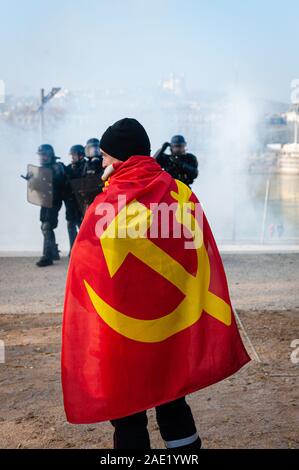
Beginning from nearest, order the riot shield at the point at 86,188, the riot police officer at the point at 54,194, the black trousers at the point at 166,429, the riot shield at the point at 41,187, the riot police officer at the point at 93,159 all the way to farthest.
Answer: the black trousers at the point at 166,429
the riot shield at the point at 86,188
the riot police officer at the point at 93,159
the riot police officer at the point at 54,194
the riot shield at the point at 41,187

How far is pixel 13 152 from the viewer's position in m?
26.4

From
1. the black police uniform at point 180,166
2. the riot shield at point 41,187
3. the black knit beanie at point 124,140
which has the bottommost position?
the riot shield at point 41,187

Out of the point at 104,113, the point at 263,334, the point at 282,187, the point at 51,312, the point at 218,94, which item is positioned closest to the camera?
the point at 263,334

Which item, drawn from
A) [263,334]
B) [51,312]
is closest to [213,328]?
[263,334]

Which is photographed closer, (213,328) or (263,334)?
(213,328)

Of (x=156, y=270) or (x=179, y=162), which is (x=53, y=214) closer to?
(x=179, y=162)

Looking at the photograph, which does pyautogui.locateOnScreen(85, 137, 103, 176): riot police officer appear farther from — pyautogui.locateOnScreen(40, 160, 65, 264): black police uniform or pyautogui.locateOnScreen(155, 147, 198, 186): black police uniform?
pyautogui.locateOnScreen(155, 147, 198, 186): black police uniform

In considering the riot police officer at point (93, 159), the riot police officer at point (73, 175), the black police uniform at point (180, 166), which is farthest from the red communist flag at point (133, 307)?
the riot police officer at point (73, 175)

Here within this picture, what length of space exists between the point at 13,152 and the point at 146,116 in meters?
5.83

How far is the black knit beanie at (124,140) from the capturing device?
319 centimetres

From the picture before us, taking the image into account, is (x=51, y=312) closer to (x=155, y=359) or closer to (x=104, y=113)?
(x=155, y=359)

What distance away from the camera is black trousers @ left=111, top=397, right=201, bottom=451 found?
313cm

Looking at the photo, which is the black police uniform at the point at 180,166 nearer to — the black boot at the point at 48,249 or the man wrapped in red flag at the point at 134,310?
the black boot at the point at 48,249
